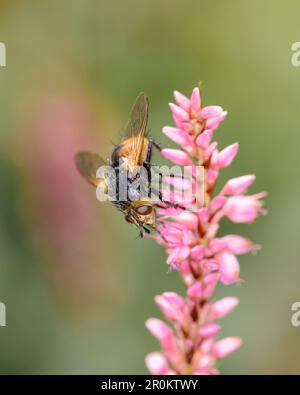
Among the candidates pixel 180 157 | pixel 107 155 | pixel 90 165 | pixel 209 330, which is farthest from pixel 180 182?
pixel 107 155

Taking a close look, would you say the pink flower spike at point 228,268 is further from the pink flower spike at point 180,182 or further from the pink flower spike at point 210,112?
the pink flower spike at point 210,112

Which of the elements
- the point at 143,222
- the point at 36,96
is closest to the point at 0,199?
the point at 36,96

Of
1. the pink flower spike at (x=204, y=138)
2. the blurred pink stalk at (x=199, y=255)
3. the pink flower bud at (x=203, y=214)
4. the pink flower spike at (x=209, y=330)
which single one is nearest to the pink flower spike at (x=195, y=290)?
the blurred pink stalk at (x=199, y=255)

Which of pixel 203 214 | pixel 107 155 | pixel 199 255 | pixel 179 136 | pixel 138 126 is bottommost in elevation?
pixel 199 255

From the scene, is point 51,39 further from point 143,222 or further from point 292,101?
point 143,222

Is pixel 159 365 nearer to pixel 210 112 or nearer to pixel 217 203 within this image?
pixel 217 203

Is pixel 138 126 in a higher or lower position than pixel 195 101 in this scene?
higher
